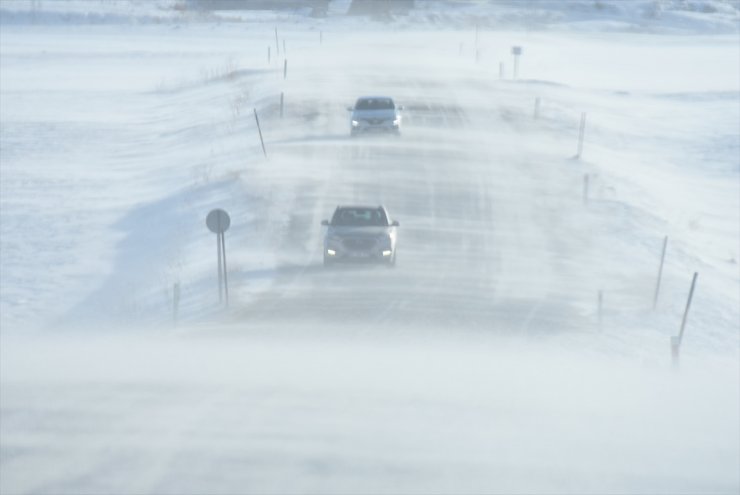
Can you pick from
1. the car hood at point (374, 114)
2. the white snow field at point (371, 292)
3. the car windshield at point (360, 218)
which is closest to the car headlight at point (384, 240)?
the car windshield at point (360, 218)

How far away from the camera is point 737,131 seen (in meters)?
47.9

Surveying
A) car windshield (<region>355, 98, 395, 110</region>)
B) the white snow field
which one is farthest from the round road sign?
car windshield (<region>355, 98, 395, 110</region>)

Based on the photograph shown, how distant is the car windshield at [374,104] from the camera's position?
3953 centimetres

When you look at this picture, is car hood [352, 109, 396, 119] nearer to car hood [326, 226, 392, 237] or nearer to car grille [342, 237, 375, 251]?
car hood [326, 226, 392, 237]

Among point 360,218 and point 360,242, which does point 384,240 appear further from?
point 360,218

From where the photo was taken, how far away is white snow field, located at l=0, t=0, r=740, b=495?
11.8 meters

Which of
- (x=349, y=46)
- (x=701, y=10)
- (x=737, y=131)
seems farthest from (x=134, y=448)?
(x=701, y=10)

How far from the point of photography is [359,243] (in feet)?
77.6

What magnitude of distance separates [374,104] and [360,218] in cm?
1593

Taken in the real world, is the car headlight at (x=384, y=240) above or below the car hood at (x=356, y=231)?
below

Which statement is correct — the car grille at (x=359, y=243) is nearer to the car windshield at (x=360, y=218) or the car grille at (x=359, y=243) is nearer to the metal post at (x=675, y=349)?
the car windshield at (x=360, y=218)

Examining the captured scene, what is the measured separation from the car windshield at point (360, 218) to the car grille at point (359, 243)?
0.49 meters

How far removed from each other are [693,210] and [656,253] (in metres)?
8.02

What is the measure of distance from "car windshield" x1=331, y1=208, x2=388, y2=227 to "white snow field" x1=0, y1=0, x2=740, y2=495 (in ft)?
3.02
